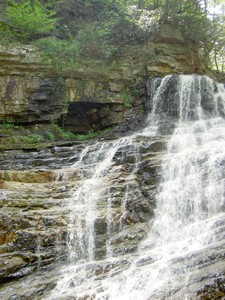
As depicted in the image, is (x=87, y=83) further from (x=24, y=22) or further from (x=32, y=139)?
(x=24, y=22)

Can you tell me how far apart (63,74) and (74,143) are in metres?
4.20

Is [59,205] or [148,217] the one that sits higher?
[59,205]

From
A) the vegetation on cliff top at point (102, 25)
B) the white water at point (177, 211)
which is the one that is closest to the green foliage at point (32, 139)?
the white water at point (177, 211)

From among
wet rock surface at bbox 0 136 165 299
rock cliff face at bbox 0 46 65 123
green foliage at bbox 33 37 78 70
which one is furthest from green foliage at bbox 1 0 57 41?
wet rock surface at bbox 0 136 165 299

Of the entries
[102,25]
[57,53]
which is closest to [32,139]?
[57,53]

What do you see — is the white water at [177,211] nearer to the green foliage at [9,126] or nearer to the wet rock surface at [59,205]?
the wet rock surface at [59,205]

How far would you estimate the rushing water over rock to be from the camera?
218 inches

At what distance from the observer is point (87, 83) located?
1576cm

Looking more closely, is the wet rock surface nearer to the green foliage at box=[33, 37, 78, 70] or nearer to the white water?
the white water

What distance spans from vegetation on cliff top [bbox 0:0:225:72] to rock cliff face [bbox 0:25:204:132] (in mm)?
714

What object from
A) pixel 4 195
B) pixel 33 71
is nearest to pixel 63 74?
pixel 33 71

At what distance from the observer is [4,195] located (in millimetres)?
8586

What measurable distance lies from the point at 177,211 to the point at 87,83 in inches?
361

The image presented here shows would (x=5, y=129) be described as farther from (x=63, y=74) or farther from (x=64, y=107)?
(x=63, y=74)
